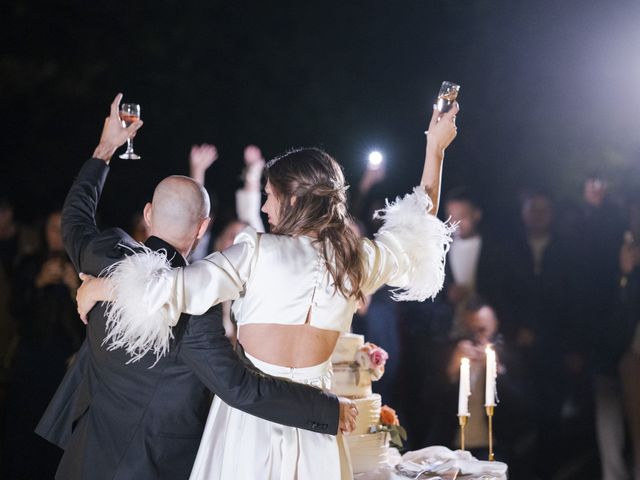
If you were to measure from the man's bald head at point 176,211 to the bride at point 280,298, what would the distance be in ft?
0.76

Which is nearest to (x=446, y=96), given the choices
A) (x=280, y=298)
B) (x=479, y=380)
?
(x=280, y=298)

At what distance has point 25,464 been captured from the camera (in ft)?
14.9

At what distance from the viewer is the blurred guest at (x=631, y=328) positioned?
14.3ft

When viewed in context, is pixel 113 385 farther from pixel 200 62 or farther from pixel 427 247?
pixel 200 62

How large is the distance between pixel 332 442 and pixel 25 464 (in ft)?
10.1

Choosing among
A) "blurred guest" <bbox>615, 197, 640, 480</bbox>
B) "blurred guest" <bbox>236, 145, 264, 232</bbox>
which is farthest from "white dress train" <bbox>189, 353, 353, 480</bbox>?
"blurred guest" <bbox>236, 145, 264, 232</bbox>

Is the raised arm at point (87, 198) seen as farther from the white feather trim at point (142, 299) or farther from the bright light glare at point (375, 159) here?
the bright light glare at point (375, 159)

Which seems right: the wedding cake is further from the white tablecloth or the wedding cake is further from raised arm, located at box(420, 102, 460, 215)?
raised arm, located at box(420, 102, 460, 215)

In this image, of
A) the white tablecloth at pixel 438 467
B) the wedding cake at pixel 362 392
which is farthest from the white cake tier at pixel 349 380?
the white tablecloth at pixel 438 467

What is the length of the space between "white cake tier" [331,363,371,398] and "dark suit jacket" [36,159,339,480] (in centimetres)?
89

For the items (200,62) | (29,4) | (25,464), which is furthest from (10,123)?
(25,464)

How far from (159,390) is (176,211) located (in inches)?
20.3

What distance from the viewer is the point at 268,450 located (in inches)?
81.5

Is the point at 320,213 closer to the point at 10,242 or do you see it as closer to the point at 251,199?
the point at 251,199
